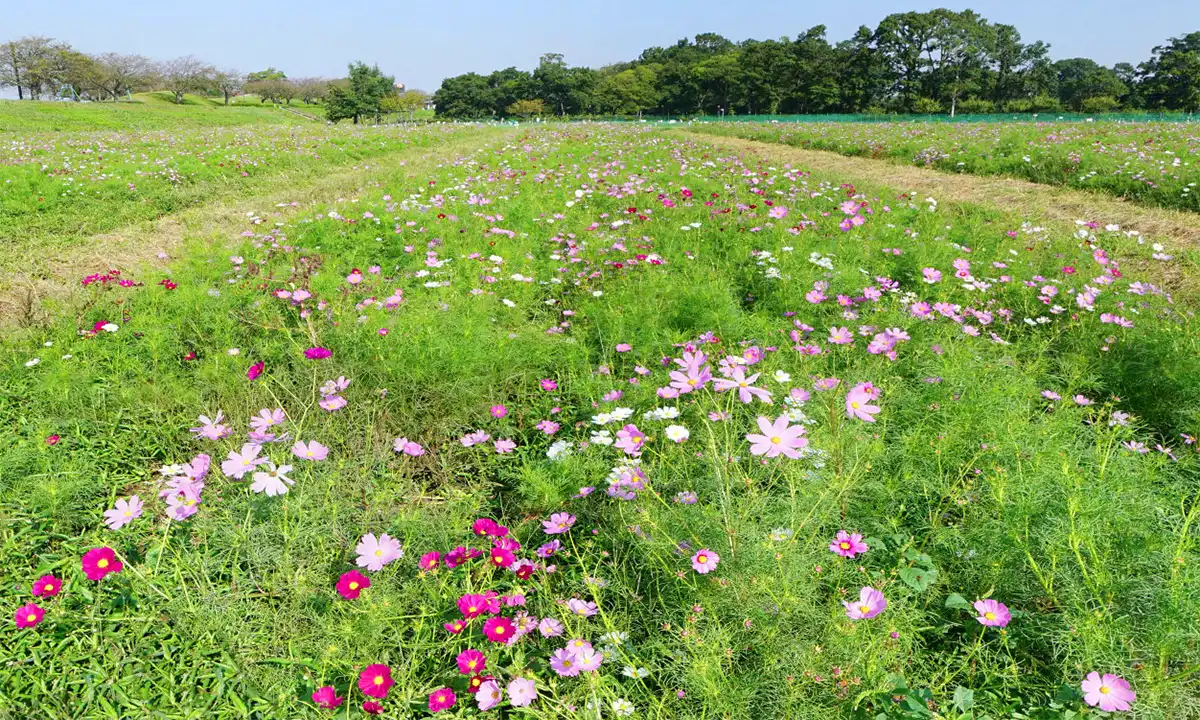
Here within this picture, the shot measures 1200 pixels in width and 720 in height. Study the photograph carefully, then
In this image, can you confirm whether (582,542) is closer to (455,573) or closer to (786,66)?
(455,573)

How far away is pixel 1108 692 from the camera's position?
3.89 feet

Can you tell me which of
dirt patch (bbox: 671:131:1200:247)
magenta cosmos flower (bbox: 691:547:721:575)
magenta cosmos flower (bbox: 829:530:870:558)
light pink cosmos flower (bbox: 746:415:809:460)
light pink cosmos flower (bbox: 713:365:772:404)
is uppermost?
dirt patch (bbox: 671:131:1200:247)

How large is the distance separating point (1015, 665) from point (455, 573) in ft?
4.99

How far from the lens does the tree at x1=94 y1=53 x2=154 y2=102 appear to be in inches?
2080

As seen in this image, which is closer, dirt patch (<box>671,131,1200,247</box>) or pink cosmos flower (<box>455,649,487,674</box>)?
pink cosmos flower (<box>455,649,487,674</box>)

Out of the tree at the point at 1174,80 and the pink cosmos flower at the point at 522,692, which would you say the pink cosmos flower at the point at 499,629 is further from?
the tree at the point at 1174,80

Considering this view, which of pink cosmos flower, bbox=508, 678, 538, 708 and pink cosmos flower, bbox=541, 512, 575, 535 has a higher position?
pink cosmos flower, bbox=541, 512, 575, 535

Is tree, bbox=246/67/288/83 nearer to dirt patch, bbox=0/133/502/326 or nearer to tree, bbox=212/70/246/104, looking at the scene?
tree, bbox=212/70/246/104

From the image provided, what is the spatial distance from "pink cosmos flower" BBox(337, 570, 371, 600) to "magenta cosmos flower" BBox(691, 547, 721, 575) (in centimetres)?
88

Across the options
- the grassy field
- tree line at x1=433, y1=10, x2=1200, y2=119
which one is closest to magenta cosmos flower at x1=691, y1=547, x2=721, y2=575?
the grassy field

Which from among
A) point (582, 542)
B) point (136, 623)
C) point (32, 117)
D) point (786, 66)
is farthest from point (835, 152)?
point (786, 66)

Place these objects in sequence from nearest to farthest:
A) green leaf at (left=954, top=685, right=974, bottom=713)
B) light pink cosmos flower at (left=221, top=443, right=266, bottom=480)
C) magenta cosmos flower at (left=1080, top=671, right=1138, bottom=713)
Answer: magenta cosmos flower at (left=1080, top=671, right=1138, bottom=713)
green leaf at (left=954, top=685, right=974, bottom=713)
light pink cosmos flower at (left=221, top=443, right=266, bottom=480)

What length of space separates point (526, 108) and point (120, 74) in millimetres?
38283

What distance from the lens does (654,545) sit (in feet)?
5.22
